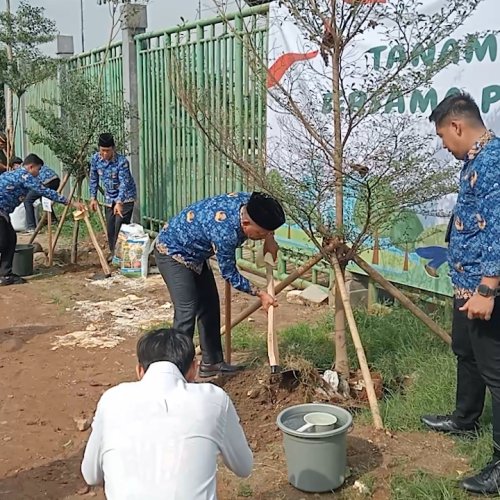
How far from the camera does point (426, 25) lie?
406 centimetres

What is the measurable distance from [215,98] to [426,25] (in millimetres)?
3953

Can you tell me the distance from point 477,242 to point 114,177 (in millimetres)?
6069

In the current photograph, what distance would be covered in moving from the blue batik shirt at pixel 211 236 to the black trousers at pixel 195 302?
2.9 inches

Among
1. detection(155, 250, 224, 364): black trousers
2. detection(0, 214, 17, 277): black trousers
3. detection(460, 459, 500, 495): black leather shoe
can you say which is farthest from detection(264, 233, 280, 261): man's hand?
detection(0, 214, 17, 277): black trousers

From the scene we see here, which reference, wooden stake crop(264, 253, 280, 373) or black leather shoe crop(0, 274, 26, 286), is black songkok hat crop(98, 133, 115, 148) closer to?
black leather shoe crop(0, 274, 26, 286)

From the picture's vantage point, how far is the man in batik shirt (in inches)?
124

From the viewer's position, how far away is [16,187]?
317 inches

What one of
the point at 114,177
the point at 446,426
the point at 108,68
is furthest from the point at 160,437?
the point at 108,68

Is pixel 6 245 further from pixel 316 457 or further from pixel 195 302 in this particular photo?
pixel 316 457

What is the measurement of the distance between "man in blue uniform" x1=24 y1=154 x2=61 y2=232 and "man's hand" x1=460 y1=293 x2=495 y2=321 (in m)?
6.03

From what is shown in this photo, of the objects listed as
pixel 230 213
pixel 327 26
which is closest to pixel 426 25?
pixel 327 26

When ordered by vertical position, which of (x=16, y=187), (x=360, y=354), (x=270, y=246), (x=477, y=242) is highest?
(x=16, y=187)

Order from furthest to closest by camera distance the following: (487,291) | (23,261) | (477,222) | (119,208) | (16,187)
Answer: (119,208) < (23,261) < (16,187) < (477,222) < (487,291)

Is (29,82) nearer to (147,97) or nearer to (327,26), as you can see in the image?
(147,97)
